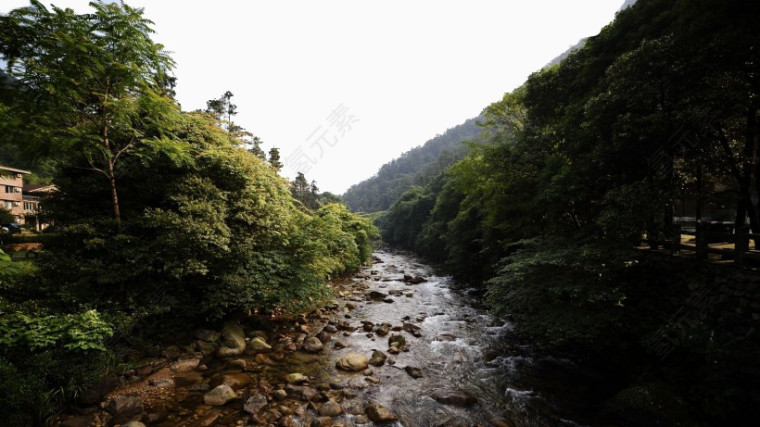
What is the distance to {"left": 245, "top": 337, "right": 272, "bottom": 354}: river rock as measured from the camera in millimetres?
9414

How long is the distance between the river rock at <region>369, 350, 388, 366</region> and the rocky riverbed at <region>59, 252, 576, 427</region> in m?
0.04

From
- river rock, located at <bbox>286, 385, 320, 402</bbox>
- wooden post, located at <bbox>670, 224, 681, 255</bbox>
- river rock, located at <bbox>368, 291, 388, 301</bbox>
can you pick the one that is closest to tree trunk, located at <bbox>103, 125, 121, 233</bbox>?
river rock, located at <bbox>286, 385, 320, 402</bbox>

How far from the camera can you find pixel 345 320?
13.5 m

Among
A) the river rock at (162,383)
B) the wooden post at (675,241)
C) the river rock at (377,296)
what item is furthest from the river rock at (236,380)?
the wooden post at (675,241)

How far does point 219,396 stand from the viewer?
680 cm

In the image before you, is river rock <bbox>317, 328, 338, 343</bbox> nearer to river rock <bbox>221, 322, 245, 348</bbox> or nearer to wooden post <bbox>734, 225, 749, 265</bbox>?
river rock <bbox>221, 322, 245, 348</bbox>

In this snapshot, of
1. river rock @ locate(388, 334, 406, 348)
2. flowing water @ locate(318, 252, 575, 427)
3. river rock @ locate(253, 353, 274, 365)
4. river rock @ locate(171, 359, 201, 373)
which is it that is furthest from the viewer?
river rock @ locate(388, 334, 406, 348)

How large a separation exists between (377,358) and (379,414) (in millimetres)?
2893

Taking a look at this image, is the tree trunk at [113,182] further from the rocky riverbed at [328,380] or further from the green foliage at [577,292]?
the green foliage at [577,292]

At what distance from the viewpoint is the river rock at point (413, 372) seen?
8.64 metres

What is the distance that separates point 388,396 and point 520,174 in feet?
33.7

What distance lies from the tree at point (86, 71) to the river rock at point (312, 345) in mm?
6995

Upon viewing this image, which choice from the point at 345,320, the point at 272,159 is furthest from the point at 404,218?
the point at 345,320

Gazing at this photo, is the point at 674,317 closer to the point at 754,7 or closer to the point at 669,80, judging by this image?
the point at 669,80
